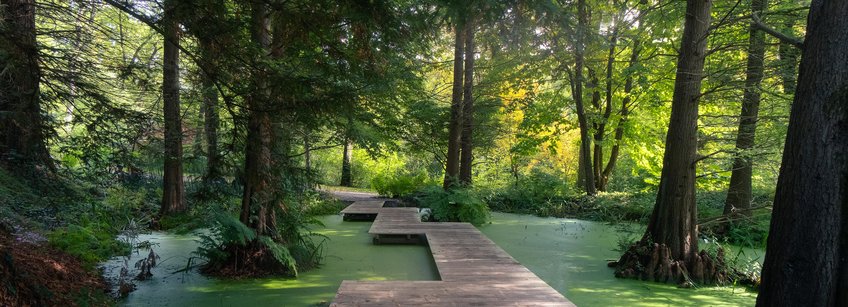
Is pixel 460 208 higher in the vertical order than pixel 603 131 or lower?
lower

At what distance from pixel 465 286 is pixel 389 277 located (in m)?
1.19

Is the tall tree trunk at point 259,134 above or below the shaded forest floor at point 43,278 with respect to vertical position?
above

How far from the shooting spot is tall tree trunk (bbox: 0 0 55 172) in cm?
337

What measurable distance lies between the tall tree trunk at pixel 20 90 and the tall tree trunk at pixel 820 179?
4433 mm

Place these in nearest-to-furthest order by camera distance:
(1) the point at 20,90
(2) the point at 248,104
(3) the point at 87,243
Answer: (2) the point at 248,104 → (1) the point at 20,90 → (3) the point at 87,243

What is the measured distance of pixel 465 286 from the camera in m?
4.41

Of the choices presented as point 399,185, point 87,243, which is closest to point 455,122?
point 399,185

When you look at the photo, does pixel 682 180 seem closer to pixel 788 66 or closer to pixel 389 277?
pixel 788 66

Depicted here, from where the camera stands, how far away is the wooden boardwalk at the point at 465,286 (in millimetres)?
3932

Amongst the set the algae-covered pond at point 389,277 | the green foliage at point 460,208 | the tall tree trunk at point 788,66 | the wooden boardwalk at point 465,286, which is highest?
the tall tree trunk at point 788,66

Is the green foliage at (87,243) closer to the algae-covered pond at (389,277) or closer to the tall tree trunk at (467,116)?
the algae-covered pond at (389,277)

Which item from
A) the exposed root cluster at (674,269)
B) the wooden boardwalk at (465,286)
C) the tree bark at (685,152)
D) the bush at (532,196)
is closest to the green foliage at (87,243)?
the wooden boardwalk at (465,286)

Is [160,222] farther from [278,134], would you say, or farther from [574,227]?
[574,227]

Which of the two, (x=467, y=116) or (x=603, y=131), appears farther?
(x=603, y=131)
